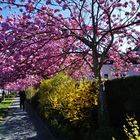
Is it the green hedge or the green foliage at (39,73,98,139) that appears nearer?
the green hedge

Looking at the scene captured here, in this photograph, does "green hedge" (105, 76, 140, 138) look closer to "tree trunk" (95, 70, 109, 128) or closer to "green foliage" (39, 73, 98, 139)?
"tree trunk" (95, 70, 109, 128)

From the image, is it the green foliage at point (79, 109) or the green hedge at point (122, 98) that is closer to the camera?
the green hedge at point (122, 98)

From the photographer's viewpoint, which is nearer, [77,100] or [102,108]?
[102,108]

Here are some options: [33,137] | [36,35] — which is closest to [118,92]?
[36,35]

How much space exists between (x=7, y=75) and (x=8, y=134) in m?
3.70

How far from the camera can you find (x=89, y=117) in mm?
12508

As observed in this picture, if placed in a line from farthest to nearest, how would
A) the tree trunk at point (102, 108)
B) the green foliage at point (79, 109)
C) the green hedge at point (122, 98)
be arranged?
the green foliage at point (79, 109) → the tree trunk at point (102, 108) → the green hedge at point (122, 98)

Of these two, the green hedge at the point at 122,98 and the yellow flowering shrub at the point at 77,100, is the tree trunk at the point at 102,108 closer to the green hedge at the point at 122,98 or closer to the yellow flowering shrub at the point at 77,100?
the green hedge at the point at 122,98

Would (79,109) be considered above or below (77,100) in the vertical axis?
below

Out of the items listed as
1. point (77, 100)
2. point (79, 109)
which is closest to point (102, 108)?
point (79, 109)

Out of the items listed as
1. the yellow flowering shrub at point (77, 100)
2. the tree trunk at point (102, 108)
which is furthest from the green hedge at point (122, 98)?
the yellow flowering shrub at point (77, 100)

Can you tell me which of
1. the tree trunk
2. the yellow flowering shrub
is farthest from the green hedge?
the yellow flowering shrub

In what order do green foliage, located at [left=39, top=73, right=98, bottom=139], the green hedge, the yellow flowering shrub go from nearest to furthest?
the green hedge < green foliage, located at [left=39, top=73, right=98, bottom=139] < the yellow flowering shrub

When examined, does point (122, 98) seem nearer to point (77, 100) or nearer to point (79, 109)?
point (79, 109)
